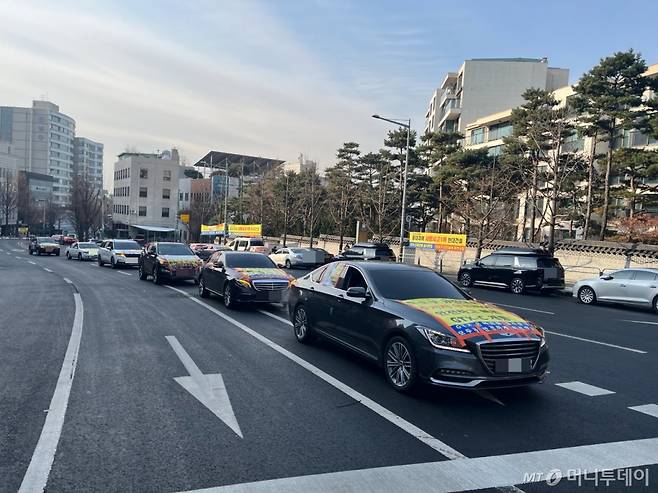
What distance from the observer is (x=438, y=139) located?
133ft

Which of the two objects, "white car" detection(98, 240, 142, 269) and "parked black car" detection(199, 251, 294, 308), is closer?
"parked black car" detection(199, 251, 294, 308)

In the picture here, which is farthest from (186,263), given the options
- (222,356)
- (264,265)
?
(222,356)

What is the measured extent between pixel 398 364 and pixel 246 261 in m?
8.37

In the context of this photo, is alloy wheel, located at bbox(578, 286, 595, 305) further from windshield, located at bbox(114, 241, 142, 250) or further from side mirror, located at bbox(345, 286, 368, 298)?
windshield, located at bbox(114, 241, 142, 250)

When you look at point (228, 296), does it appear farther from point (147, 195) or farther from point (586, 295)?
point (147, 195)

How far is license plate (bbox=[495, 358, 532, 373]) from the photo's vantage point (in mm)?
5477

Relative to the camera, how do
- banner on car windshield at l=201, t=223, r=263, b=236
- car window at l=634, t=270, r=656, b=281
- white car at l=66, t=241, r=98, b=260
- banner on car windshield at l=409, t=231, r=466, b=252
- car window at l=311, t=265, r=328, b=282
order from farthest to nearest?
banner on car windshield at l=201, t=223, r=263, b=236 → white car at l=66, t=241, r=98, b=260 → banner on car windshield at l=409, t=231, r=466, b=252 → car window at l=634, t=270, r=656, b=281 → car window at l=311, t=265, r=328, b=282

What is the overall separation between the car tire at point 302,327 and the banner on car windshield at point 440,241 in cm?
2210

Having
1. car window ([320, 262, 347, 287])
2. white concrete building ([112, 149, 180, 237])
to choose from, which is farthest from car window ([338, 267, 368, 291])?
white concrete building ([112, 149, 180, 237])

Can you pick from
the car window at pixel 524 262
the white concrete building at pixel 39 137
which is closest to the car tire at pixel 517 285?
the car window at pixel 524 262

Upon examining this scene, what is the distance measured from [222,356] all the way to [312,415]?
9.23 feet

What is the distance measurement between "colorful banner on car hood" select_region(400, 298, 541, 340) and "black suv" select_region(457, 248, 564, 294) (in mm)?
14644

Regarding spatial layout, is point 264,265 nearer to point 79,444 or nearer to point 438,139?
point 79,444

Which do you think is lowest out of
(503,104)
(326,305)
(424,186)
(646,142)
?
(326,305)
